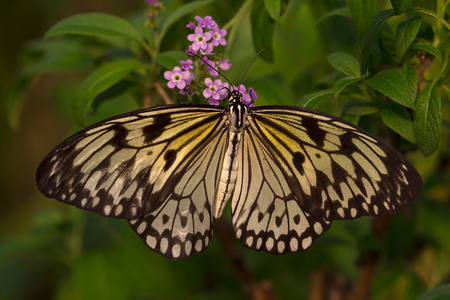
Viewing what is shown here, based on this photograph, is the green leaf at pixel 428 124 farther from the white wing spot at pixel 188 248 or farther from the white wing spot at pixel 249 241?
the white wing spot at pixel 188 248

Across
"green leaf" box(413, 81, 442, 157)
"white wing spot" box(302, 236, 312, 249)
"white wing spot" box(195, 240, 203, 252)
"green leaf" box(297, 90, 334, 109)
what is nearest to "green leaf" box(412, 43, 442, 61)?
"green leaf" box(413, 81, 442, 157)

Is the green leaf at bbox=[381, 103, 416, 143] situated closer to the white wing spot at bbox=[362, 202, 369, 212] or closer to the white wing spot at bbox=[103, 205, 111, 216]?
the white wing spot at bbox=[362, 202, 369, 212]

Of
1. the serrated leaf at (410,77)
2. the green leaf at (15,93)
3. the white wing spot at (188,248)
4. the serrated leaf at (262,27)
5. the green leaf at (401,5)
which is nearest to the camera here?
the green leaf at (401,5)

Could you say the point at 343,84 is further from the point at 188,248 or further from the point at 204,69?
the point at 188,248

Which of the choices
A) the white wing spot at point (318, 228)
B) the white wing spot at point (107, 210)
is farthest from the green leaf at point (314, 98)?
the white wing spot at point (107, 210)

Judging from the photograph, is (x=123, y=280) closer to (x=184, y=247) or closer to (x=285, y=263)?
(x=285, y=263)
